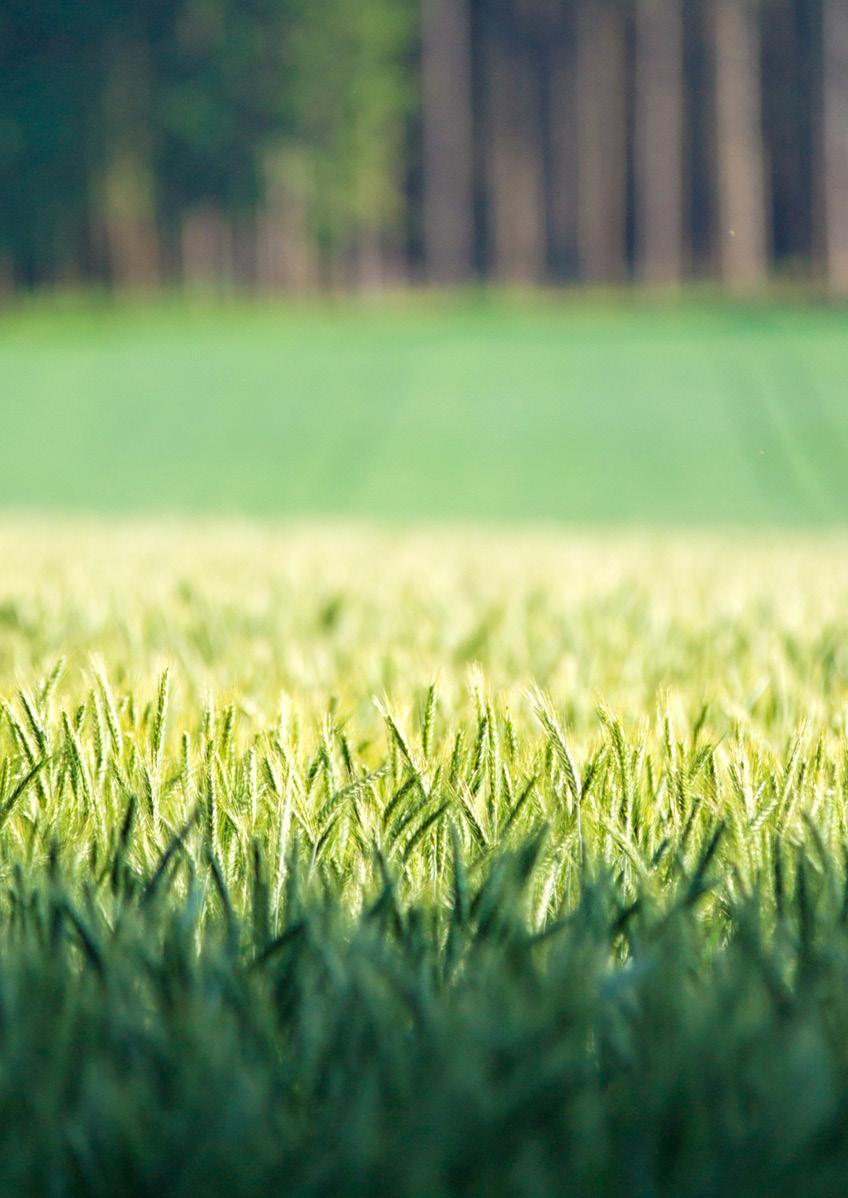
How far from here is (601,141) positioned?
16.8 meters

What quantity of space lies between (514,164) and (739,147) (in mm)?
2861

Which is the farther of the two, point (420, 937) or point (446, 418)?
point (446, 418)

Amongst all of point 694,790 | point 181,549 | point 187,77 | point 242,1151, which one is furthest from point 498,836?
point 187,77

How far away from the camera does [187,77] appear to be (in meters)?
14.5

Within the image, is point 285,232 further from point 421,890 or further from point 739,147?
point 421,890

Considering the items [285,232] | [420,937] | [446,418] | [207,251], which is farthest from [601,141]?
[420,937]

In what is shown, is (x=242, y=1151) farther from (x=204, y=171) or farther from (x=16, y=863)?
(x=204, y=171)

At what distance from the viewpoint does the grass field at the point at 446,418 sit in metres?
9.02

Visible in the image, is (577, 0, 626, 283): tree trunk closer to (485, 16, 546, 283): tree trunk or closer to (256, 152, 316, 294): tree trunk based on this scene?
(485, 16, 546, 283): tree trunk

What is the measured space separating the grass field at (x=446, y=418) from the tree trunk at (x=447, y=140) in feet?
10.3

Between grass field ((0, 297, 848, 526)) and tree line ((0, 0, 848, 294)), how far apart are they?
241cm

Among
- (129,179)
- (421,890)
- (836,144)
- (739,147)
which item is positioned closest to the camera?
(421,890)

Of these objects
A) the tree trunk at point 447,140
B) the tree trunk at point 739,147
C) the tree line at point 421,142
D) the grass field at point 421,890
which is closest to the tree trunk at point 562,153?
the tree line at point 421,142

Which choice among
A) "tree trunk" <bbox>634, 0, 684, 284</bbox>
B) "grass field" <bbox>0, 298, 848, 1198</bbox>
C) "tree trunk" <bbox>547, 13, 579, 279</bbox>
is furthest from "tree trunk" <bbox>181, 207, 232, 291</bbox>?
"grass field" <bbox>0, 298, 848, 1198</bbox>
